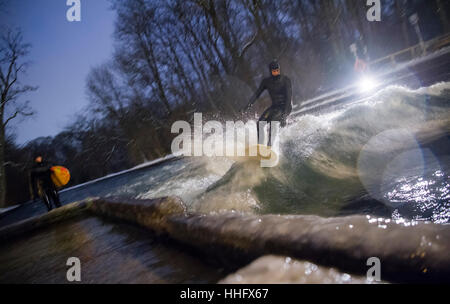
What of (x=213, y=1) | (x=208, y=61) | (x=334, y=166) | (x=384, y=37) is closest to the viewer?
(x=334, y=166)

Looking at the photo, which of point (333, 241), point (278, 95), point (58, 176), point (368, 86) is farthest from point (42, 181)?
point (368, 86)

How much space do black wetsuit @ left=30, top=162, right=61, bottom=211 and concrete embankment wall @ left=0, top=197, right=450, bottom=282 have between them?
7.40m

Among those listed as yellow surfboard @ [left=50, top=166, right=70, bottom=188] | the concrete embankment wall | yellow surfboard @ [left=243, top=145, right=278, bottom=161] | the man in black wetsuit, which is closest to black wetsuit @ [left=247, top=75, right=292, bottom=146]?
the man in black wetsuit

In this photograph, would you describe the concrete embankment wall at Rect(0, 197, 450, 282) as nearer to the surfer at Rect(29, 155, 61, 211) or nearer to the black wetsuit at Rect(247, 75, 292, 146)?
the black wetsuit at Rect(247, 75, 292, 146)

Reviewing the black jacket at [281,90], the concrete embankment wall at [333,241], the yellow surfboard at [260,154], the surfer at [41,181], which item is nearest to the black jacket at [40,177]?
the surfer at [41,181]

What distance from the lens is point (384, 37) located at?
29109mm

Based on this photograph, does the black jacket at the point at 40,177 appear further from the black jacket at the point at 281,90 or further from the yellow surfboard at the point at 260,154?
the black jacket at the point at 281,90

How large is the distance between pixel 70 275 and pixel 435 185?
12.6ft

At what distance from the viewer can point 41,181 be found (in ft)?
25.9

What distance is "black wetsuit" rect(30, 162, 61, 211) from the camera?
7715 mm

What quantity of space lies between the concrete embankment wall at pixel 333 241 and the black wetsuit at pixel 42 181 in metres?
7.40
